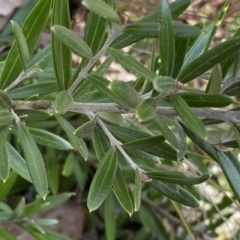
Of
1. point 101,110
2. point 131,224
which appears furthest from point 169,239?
point 101,110

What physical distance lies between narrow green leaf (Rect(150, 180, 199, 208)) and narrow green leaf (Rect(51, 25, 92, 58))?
0.71 feet

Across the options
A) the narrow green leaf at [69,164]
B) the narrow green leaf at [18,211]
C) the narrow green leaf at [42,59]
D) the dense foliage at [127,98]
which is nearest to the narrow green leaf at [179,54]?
the dense foliage at [127,98]

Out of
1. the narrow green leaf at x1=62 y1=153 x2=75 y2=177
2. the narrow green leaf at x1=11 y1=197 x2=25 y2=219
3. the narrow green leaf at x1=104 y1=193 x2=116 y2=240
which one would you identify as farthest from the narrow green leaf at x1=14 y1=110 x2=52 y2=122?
Answer: the narrow green leaf at x1=104 y1=193 x2=116 y2=240

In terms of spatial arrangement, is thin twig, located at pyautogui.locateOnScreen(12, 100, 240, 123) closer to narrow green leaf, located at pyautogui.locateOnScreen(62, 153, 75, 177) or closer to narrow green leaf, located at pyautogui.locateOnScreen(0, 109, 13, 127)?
narrow green leaf, located at pyautogui.locateOnScreen(0, 109, 13, 127)

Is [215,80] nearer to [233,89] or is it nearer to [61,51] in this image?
[233,89]

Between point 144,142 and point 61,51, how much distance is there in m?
0.16

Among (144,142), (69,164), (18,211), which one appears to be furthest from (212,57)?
(69,164)

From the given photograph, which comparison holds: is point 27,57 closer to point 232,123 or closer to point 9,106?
point 9,106

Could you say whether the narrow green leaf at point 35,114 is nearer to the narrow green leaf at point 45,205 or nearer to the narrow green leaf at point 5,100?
the narrow green leaf at point 5,100

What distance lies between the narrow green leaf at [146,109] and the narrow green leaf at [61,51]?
0.16m

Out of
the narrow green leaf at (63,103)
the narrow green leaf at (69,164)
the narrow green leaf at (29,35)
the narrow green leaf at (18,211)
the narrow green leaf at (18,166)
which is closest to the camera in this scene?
the narrow green leaf at (63,103)

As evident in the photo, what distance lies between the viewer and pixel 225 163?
0.56m

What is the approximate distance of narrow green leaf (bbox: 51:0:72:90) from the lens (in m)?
0.54

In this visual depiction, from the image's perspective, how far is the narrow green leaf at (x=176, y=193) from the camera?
0.60 metres
